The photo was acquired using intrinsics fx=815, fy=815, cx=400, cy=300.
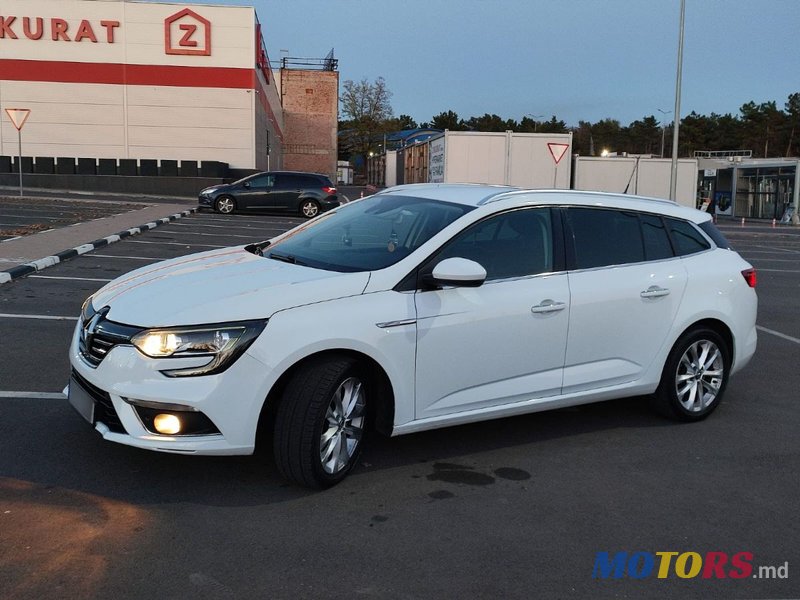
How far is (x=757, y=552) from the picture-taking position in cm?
381

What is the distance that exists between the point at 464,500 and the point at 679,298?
2.33 meters

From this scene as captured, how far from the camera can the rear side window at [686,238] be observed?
19.3 ft

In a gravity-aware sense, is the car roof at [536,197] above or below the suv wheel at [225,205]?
above

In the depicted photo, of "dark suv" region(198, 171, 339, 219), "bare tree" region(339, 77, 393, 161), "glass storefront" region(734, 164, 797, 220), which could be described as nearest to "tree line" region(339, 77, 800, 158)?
"bare tree" region(339, 77, 393, 161)

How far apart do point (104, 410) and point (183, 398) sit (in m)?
0.51

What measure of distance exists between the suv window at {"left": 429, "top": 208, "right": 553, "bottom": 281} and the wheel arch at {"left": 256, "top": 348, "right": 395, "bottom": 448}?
0.77 meters

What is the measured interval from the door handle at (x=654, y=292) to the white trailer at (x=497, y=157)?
79.9 ft

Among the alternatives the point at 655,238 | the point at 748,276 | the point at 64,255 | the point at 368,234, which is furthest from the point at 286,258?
the point at 64,255

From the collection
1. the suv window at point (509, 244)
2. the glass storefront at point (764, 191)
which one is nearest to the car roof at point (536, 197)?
the suv window at point (509, 244)

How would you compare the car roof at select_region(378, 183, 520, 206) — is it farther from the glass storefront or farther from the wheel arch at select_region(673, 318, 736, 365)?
the glass storefront

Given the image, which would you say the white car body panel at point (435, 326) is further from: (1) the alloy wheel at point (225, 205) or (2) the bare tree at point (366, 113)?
(2) the bare tree at point (366, 113)

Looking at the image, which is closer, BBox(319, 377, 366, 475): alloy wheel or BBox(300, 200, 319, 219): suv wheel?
BBox(319, 377, 366, 475): alloy wheel

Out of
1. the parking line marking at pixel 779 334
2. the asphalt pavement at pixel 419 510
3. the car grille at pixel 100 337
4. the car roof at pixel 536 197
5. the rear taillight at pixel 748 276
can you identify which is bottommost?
the asphalt pavement at pixel 419 510

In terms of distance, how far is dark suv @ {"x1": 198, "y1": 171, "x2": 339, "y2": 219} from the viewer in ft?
→ 84.0
